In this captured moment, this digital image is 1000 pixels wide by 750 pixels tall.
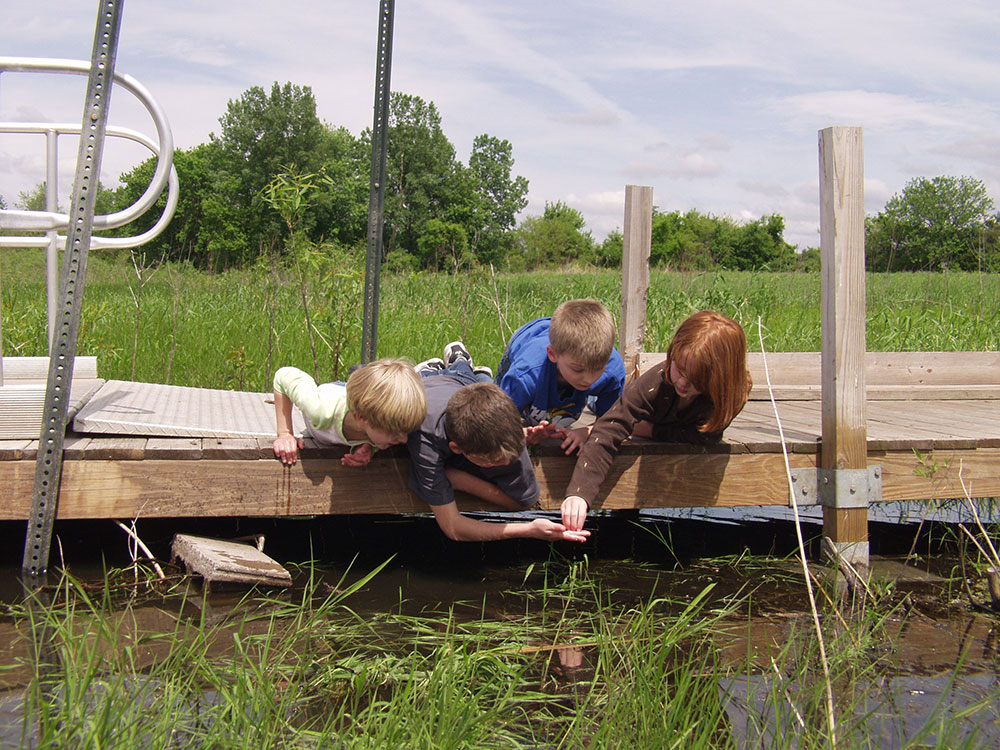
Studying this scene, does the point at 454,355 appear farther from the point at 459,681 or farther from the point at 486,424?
the point at 459,681

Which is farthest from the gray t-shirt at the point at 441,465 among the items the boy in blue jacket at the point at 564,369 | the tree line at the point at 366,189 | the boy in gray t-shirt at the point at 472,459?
the tree line at the point at 366,189

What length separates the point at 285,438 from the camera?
3.70 m

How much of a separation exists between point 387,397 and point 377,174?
2.02 metres

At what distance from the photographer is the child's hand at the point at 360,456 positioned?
3.69 m

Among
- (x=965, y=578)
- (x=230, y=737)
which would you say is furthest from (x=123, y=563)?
(x=965, y=578)

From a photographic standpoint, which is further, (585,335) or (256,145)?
(256,145)

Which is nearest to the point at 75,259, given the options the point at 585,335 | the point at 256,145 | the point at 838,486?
the point at 585,335

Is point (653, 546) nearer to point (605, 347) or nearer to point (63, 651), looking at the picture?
point (605, 347)

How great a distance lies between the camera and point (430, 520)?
4930 mm

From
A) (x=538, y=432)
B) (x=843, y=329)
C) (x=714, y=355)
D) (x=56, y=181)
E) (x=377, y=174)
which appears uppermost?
(x=377, y=174)

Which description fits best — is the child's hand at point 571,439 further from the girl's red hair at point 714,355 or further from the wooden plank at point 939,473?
the wooden plank at point 939,473

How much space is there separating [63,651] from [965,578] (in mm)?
3574

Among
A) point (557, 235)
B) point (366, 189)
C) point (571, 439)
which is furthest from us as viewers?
point (557, 235)

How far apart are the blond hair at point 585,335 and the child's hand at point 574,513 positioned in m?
0.54
